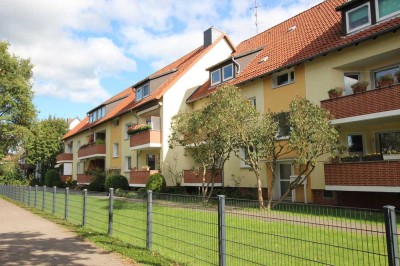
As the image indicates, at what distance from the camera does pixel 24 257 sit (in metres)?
7.53

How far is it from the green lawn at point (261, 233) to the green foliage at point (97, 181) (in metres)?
24.3

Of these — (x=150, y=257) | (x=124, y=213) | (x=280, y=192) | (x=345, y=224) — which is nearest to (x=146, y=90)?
(x=280, y=192)

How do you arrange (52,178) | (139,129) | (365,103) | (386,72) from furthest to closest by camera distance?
1. (52,178)
2. (139,129)
3. (386,72)
4. (365,103)

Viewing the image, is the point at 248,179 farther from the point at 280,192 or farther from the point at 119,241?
the point at 119,241

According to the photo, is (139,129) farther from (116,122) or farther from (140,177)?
(116,122)

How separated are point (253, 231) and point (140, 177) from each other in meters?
21.2

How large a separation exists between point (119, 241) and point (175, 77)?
18569 millimetres

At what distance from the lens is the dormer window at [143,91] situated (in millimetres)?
29547

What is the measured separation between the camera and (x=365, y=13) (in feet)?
52.6

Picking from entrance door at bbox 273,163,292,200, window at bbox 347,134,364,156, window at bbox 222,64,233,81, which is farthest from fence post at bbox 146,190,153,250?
window at bbox 222,64,233,81

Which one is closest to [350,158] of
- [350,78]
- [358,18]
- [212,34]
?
[350,78]

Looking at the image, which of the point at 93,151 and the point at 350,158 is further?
the point at 93,151

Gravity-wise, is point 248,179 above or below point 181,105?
below

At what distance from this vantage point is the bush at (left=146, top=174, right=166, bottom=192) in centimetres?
2283
